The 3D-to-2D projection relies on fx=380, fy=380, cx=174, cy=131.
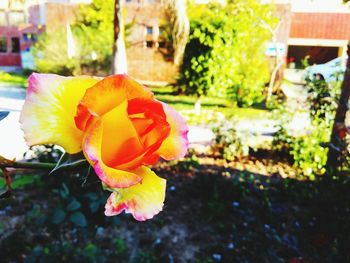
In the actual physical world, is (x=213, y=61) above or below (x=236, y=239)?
above

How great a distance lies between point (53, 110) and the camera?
1.04 feet

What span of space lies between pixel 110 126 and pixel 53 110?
52 millimetres

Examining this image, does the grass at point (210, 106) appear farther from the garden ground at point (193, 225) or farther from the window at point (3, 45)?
the window at point (3, 45)

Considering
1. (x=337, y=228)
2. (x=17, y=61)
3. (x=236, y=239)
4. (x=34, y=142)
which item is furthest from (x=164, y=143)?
(x=17, y=61)

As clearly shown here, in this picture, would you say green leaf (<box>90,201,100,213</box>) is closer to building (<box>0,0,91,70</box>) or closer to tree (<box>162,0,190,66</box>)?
tree (<box>162,0,190,66</box>)

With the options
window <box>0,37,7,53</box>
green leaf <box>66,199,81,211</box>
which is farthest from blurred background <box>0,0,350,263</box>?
window <box>0,37,7,53</box>

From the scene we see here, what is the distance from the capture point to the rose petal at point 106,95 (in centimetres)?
29

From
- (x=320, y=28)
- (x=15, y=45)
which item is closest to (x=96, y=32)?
(x=15, y=45)

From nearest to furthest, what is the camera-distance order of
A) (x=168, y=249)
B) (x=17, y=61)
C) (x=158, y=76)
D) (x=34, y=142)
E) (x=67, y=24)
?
(x=34, y=142) → (x=168, y=249) → (x=67, y=24) → (x=158, y=76) → (x=17, y=61)

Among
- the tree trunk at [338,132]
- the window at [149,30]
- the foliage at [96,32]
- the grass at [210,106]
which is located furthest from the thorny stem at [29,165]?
the window at [149,30]

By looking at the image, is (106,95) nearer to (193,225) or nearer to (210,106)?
(193,225)

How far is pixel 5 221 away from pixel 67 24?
39.5ft

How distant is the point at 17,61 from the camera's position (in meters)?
17.4

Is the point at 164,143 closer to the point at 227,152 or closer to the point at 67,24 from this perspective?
the point at 227,152
